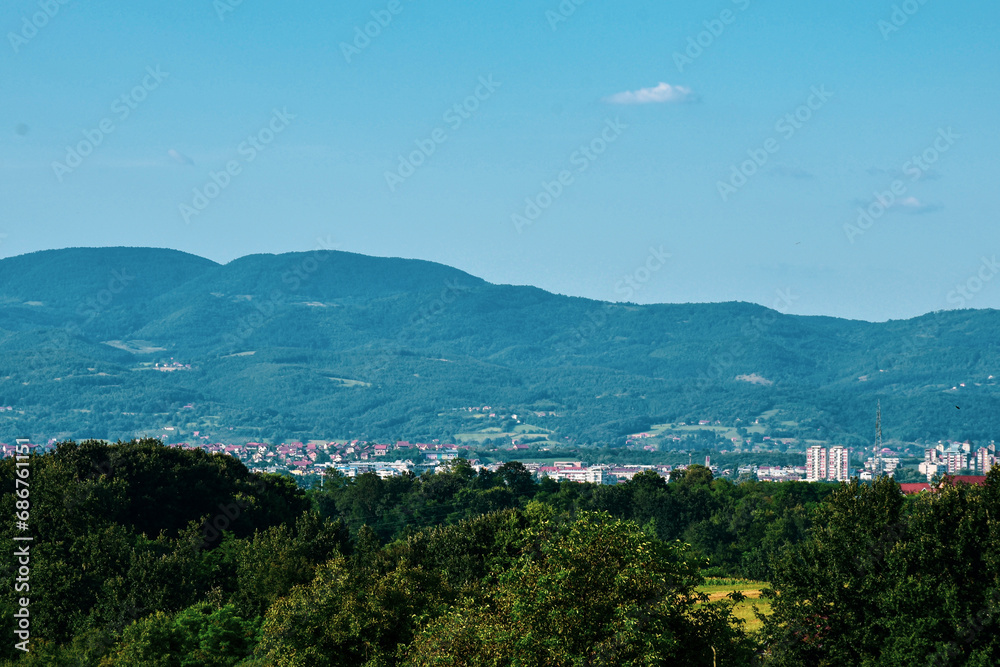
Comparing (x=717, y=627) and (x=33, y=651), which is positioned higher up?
(x=717, y=627)

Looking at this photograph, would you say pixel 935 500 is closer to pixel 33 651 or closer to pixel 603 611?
pixel 603 611

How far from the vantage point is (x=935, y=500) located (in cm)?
3788

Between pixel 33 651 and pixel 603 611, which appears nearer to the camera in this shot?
pixel 603 611

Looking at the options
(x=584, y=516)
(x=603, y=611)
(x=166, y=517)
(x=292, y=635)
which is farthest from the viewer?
(x=166, y=517)

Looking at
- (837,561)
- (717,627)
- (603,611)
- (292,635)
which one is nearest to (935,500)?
(837,561)

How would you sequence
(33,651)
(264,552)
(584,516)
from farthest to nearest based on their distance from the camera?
1. (264,552)
2. (33,651)
3. (584,516)

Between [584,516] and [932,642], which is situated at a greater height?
[584,516]

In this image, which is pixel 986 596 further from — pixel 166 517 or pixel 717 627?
pixel 166 517

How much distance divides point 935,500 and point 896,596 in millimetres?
3606

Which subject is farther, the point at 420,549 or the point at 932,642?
the point at 420,549

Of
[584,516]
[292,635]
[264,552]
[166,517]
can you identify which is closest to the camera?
[584,516]

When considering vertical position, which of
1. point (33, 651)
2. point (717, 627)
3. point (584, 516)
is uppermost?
point (584, 516)

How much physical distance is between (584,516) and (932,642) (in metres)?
9.39

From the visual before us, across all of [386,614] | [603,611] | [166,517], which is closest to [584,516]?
[603,611]
